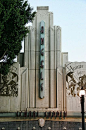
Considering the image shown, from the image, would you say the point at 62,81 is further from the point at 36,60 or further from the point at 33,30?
the point at 33,30

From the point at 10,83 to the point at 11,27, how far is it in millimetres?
5389

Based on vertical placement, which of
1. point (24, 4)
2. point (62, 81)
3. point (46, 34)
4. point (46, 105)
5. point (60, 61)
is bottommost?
point (46, 105)

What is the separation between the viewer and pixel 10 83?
76.4 ft

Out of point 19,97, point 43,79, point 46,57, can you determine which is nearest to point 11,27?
point 46,57

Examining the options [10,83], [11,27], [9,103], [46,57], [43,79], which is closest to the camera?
[11,27]

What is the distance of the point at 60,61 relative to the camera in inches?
952

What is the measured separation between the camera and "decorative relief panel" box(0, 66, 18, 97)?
23125 millimetres

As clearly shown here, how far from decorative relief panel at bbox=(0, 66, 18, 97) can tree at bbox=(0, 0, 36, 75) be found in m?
1.51

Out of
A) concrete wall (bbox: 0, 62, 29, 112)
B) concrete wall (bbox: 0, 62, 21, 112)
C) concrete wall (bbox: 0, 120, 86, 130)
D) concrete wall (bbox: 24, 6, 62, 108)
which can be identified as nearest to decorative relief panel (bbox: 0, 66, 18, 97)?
concrete wall (bbox: 0, 62, 29, 112)

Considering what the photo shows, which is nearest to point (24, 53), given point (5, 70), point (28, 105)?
point (5, 70)

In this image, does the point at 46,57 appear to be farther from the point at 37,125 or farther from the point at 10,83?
the point at 37,125

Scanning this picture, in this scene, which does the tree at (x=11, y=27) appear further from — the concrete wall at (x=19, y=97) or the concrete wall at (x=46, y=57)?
the concrete wall at (x=46, y=57)

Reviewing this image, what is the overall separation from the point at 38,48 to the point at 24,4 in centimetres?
469

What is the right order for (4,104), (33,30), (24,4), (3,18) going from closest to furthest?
(3,18)
(24,4)
(4,104)
(33,30)
